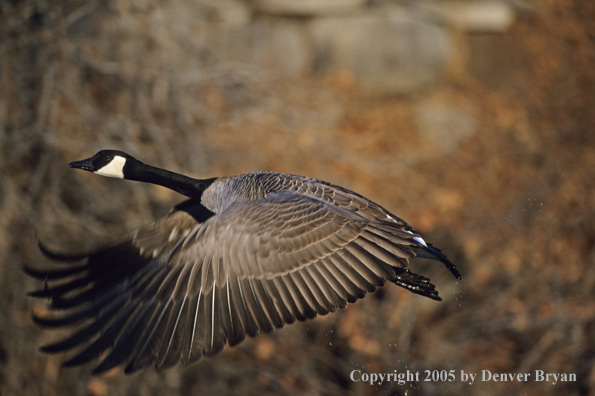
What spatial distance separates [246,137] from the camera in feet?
26.6

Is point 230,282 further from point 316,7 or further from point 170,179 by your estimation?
point 316,7

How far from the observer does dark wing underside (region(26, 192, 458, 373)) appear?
10.7 ft

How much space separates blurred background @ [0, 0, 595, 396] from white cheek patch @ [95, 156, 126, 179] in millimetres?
1655

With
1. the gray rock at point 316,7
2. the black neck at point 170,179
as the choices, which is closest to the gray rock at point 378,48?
the gray rock at point 316,7

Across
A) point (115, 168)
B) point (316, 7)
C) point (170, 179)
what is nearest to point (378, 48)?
point (316, 7)

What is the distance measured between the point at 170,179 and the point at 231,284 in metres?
1.73

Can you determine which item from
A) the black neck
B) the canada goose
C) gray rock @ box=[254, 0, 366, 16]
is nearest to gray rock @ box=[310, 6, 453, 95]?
gray rock @ box=[254, 0, 366, 16]

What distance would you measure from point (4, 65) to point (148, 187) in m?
2.14

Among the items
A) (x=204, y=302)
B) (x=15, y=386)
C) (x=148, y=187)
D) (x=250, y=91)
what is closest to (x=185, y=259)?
(x=204, y=302)

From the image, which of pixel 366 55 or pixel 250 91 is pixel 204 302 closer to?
pixel 250 91

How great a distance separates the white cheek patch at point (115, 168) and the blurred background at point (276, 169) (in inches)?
65.1
